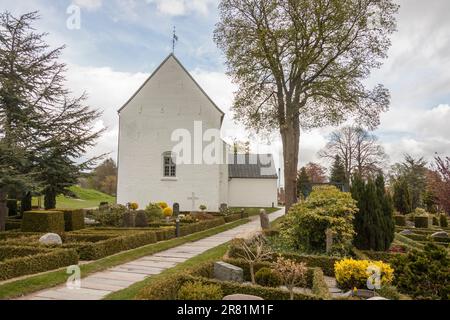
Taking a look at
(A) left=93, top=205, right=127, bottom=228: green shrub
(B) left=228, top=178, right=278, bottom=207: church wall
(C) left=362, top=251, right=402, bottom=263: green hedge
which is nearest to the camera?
(C) left=362, top=251, right=402, bottom=263: green hedge

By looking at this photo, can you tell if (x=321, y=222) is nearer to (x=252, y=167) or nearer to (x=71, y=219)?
(x=71, y=219)

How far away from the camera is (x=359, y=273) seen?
6.42m

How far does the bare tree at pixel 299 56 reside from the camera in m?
17.8

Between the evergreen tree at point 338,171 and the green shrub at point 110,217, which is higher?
the evergreen tree at point 338,171

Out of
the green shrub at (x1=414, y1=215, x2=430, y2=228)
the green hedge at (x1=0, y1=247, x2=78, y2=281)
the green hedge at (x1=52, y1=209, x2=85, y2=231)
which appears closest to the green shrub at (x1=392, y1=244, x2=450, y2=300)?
the green hedge at (x1=0, y1=247, x2=78, y2=281)

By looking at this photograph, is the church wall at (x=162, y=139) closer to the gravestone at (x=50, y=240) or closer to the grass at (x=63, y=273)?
the grass at (x=63, y=273)

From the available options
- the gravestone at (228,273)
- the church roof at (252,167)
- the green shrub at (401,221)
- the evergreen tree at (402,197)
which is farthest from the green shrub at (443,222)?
the gravestone at (228,273)

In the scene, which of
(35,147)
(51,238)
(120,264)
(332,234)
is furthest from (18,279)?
(35,147)

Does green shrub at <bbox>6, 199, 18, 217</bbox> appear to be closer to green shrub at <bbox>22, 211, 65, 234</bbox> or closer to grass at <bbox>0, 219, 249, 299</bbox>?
green shrub at <bbox>22, 211, 65, 234</bbox>

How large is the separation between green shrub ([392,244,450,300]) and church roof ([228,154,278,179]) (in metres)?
31.2

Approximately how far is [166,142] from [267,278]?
62.4 ft

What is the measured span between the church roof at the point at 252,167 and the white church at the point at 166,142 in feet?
43.8

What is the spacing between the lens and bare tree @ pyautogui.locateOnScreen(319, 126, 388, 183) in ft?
136

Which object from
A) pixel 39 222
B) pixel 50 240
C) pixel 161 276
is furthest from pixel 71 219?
pixel 161 276
